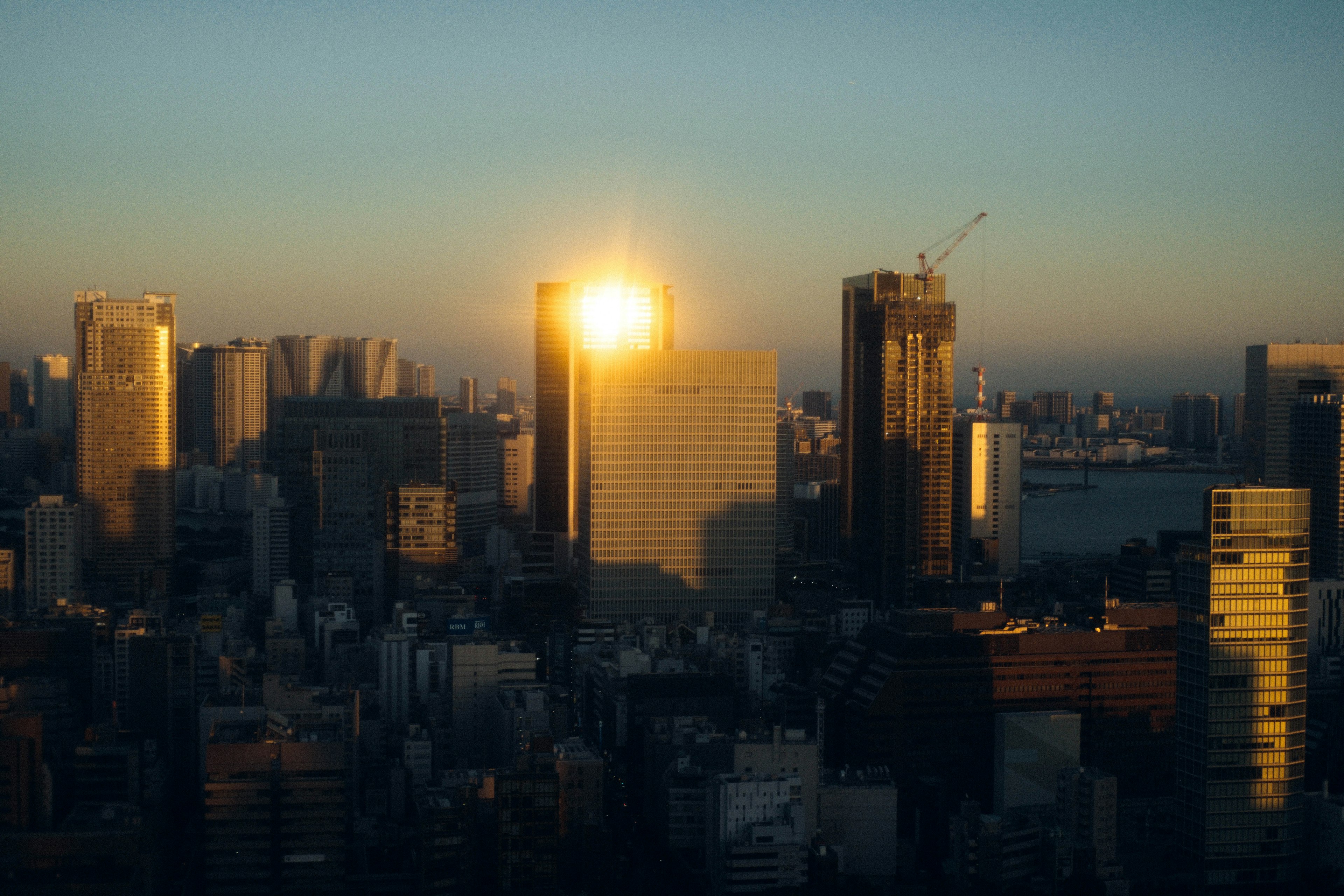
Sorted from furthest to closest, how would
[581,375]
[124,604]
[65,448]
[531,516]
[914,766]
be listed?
[531,516] < [65,448] < [581,375] < [124,604] < [914,766]

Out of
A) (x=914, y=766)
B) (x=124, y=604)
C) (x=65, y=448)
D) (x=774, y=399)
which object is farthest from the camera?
(x=65, y=448)

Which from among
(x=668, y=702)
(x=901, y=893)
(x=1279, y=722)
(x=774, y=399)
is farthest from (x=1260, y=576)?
(x=774, y=399)

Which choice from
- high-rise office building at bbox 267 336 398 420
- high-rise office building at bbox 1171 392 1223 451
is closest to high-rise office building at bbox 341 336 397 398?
high-rise office building at bbox 267 336 398 420

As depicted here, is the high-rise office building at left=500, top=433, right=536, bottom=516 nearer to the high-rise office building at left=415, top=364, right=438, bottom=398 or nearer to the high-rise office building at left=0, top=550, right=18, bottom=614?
the high-rise office building at left=415, top=364, right=438, bottom=398

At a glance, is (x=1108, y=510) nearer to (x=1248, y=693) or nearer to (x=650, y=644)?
(x=650, y=644)

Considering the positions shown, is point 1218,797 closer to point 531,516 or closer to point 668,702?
point 668,702

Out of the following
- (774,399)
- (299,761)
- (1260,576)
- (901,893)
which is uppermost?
(774,399)

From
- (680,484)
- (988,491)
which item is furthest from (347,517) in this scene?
(988,491)
